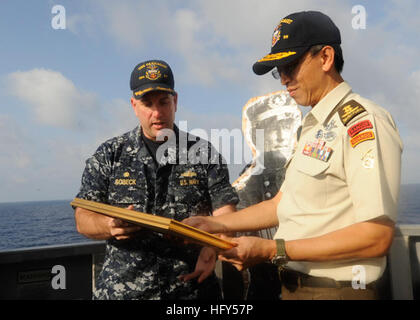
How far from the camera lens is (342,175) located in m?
1.73

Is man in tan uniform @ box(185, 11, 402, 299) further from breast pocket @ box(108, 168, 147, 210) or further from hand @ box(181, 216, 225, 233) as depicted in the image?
breast pocket @ box(108, 168, 147, 210)

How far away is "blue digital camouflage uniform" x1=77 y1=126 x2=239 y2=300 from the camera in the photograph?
2.41 meters

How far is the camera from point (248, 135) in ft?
14.0

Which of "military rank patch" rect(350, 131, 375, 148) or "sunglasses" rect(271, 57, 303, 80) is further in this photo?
"sunglasses" rect(271, 57, 303, 80)

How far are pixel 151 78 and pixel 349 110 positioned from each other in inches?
61.9

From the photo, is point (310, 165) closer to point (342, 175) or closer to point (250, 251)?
point (342, 175)

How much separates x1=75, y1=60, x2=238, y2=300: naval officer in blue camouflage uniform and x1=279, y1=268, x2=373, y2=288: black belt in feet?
2.05

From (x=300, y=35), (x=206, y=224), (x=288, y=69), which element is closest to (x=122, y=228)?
(x=206, y=224)

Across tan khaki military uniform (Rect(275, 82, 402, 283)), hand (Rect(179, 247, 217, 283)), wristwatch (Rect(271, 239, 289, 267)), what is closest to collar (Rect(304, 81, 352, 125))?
tan khaki military uniform (Rect(275, 82, 402, 283))

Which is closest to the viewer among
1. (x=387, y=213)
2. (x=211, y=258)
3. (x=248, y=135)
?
(x=387, y=213)

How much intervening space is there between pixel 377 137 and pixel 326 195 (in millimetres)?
413

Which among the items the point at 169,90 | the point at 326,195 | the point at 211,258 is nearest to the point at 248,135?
the point at 169,90

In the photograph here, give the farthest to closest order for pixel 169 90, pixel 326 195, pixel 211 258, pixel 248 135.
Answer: pixel 248 135, pixel 169 90, pixel 211 258, pixel 326 195
